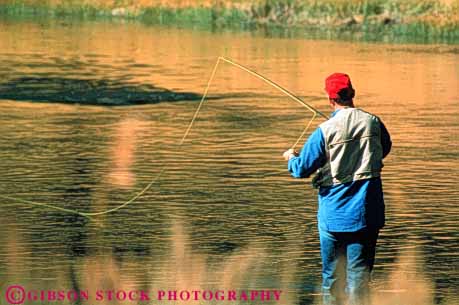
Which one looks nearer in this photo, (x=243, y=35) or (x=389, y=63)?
(x=389, y=63)

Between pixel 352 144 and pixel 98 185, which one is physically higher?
Result: pixel 352 144

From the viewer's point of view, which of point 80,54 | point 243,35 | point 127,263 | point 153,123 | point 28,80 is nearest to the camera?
point 127,263

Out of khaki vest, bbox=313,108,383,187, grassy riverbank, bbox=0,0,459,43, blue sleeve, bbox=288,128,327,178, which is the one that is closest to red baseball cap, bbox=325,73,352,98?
khaki vest, bbox=313,108,383,187

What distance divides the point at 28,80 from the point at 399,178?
14.5 m

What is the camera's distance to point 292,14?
5062 centimetres

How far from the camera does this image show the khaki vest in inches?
379

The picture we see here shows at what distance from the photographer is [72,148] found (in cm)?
2062

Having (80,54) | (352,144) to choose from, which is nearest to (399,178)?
(352,144)

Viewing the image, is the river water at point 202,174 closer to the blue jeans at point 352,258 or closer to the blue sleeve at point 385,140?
the blue jeans at point 352,258

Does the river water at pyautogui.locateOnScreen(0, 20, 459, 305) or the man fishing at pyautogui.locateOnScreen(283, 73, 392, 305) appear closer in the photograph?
the man fishing at pyautogui.locateOnScreen(283, 73, 392, 305)

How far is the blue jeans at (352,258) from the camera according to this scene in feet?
31.9

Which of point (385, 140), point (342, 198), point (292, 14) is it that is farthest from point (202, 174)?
point (292, 14)

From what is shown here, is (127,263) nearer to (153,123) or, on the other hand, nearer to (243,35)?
(153,123)

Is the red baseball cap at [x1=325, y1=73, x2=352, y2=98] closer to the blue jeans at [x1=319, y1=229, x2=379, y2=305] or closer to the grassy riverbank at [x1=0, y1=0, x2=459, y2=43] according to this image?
the blue jeans at [x1=319, y1=229, x2=379, y2=305]
